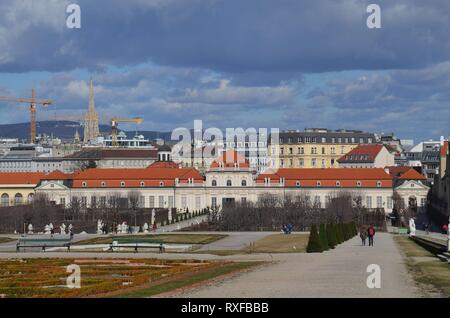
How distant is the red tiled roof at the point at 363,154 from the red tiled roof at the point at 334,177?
36946 mm

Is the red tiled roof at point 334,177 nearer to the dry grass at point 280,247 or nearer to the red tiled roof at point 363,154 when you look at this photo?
the red tiled roof at point 363,154

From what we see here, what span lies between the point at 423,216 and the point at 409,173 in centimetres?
1499

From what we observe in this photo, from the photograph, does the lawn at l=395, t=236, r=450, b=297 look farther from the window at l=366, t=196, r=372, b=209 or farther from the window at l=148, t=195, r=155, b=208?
the window at l=148, t=195, r=155, b=208

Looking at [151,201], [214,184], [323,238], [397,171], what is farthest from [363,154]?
[323,238]

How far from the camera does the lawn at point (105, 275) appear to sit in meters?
31.1

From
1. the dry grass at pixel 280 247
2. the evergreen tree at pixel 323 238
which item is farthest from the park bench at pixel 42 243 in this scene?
the evergreen tree at pixel 323 238

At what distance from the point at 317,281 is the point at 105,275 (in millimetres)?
9385

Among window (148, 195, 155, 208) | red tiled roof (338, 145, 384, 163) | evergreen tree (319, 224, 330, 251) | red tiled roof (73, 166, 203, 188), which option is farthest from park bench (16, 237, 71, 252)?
red tiled roof (338, 145, 384, 163)

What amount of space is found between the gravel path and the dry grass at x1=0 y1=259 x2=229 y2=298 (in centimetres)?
282

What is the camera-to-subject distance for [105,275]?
37.9 metres

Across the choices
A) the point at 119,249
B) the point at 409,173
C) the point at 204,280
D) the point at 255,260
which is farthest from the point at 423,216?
the point at 204,280

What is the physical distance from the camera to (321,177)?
140 m

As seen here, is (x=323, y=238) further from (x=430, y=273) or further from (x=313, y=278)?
(x=313, y=278)
